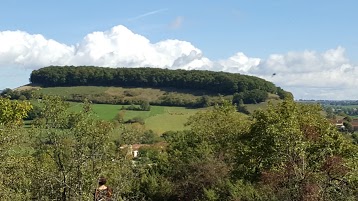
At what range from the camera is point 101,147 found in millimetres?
19766

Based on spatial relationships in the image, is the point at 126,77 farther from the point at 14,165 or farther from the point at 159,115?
the point at 14,165

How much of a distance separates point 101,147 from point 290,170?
9.54m

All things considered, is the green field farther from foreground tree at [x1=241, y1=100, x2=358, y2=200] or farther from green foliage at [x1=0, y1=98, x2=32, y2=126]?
foreground tree at [x1=241, y1=100, x2=358, y2=200]

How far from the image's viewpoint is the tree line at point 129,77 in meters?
152

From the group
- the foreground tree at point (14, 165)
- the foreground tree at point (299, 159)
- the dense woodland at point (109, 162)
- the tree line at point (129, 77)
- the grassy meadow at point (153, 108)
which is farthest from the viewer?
the tree line at point (129, 77)

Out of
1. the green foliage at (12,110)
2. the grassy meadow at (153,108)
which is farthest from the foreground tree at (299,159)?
the grassy meadow at (153,108)

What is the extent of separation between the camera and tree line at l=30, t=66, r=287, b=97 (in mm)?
152125

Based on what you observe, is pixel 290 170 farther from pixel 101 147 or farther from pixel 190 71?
pixel 190 71

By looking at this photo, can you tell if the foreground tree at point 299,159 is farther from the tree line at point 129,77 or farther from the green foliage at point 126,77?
the green foliage at point 126,77

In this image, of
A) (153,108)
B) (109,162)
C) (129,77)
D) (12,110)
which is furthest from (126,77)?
(109,162)

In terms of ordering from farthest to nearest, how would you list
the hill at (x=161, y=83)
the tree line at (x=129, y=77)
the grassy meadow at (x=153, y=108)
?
the tree line at (x=129, y=77) < the hill at (x=161, y=83) < the grassy meadow at (x=153, y=108)

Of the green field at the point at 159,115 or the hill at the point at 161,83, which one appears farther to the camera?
the hill at the point at 161,83

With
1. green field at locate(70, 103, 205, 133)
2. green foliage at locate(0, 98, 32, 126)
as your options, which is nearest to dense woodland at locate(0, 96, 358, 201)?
green foliage at locate(0, 98, 32, 126)

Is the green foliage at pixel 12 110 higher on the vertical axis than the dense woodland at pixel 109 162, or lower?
higher
